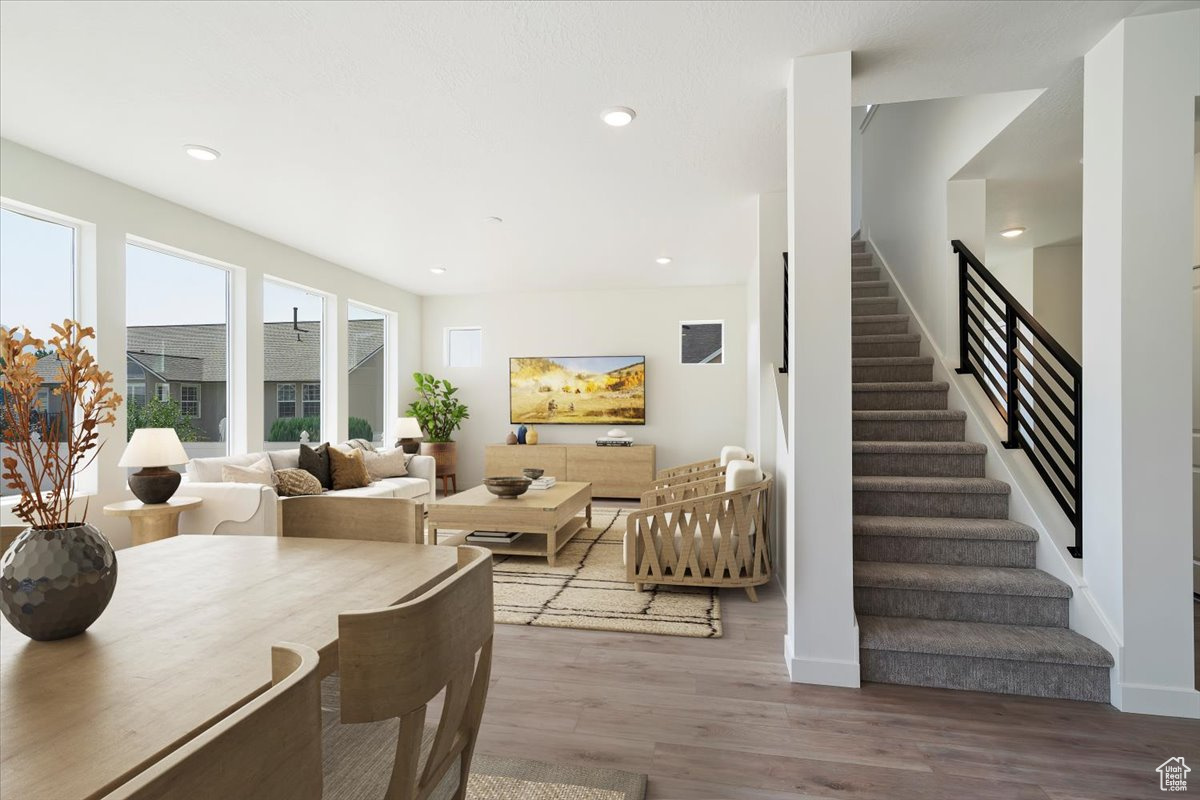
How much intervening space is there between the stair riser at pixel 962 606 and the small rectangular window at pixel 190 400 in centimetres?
488

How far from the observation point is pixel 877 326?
467cm

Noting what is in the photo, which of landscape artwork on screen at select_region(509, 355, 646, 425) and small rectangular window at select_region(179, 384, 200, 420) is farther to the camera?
landscape artwork on screen at select_region(509, 355, 646, 425)

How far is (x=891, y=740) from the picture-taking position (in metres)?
2.04

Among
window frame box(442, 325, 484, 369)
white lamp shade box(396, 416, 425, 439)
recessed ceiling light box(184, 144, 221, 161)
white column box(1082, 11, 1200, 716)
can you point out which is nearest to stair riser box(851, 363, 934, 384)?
white column box(1082, 11, 1200, 716)

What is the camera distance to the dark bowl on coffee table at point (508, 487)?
4449mm

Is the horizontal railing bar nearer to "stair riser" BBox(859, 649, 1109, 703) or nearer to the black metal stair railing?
the black metal stair railing

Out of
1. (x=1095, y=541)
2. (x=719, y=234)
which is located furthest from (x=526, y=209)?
(x=1095, y=541)

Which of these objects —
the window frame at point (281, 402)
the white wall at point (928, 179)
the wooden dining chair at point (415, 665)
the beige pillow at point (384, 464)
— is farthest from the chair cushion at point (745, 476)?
the window frame at point (281, 402)

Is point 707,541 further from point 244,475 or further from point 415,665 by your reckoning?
point 244,475

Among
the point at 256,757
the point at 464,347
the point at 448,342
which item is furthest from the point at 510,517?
the point at 448,342

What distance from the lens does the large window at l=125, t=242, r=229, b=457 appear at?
4219 millimetres

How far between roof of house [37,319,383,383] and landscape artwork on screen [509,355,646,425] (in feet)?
6.80

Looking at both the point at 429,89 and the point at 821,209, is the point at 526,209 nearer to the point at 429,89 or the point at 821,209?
the point at 429,89

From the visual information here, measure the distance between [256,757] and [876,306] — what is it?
520cm
